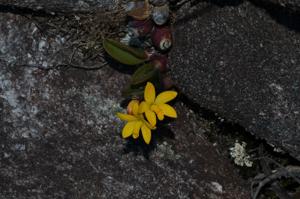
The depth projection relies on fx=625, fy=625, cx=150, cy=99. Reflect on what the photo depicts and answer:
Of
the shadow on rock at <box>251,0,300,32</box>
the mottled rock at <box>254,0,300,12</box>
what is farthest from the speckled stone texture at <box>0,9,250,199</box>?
the mottled rock at <box>254,0,300,12</box>

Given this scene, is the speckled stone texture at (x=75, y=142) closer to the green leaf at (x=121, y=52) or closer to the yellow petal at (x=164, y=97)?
the green leaf at (x=121, y=52)

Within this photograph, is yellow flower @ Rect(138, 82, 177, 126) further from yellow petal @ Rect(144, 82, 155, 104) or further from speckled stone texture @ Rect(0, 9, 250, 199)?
speckled stone texture @ Rect(0, 9, 250, 199)

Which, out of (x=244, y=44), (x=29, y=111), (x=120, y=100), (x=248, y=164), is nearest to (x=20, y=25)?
(x=29, y=111)

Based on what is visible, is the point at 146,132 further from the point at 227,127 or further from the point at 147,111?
the point at 227,127

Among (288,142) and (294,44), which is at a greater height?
(294,44)

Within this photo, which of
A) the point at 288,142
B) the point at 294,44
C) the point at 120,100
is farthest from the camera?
the point at 120,100

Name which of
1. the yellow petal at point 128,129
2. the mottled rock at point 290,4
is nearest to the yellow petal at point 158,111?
the yellow petal at point 128,129

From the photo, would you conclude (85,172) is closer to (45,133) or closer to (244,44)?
(45,133)
